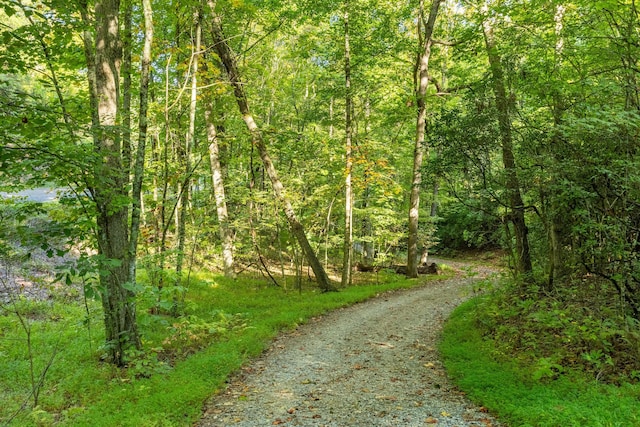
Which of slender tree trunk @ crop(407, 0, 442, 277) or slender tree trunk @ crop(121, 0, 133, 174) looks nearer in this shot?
slender tree trunk @ crop(121, 0, 133, 174)

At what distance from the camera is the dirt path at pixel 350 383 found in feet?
15.9

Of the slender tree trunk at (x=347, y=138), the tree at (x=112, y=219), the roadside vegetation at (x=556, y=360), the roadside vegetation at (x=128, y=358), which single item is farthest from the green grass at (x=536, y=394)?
the slender tree trunk at (x=347, y=138)

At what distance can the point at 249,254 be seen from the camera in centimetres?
1422

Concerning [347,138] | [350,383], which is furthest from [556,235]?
[347,138]

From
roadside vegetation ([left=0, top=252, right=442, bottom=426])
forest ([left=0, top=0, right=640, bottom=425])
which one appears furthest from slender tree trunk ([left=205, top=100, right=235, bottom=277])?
roadside vegetation ([left=0, top=252, right=442, bottom=426])

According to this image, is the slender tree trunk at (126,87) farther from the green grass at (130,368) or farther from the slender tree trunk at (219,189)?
the slender tree trunk at (219,189)

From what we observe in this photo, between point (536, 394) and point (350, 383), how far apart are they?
2.56 metres

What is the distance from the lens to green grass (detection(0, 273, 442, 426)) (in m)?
4.79

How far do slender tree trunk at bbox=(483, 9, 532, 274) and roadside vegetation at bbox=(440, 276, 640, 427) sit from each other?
43.4 inches

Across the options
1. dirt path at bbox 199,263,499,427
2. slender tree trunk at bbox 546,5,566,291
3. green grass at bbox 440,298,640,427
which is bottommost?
dirt path at bbox 199,263,499,427

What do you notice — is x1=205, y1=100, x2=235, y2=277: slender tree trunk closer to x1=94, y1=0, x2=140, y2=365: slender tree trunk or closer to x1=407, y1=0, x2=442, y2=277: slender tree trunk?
x1=94, y1=0, x2=140, y2=365: slender tree trunk

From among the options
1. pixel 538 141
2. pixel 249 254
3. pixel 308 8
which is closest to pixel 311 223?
pixel 249 254

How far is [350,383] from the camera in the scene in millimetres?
5922

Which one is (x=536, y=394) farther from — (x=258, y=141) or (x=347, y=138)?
(x=347, y=138)
